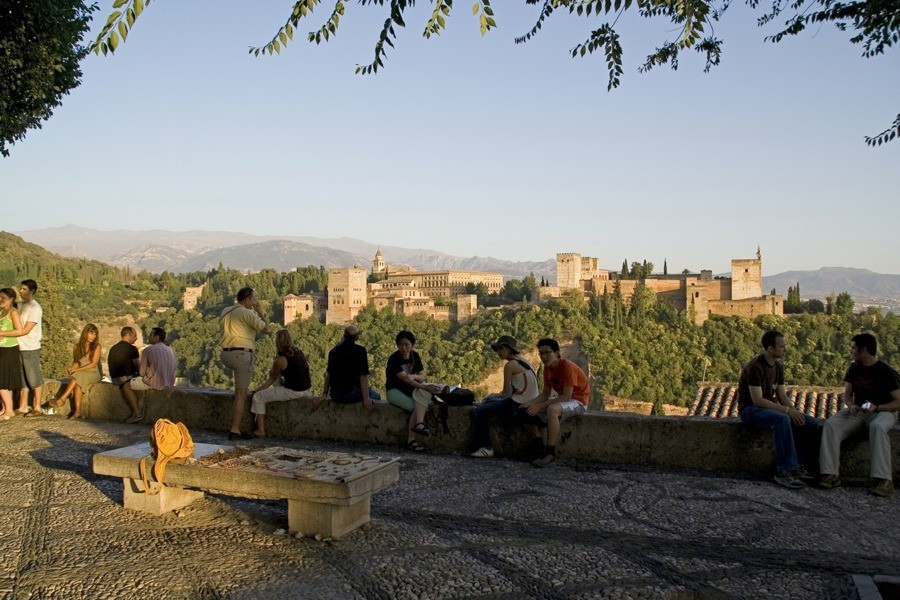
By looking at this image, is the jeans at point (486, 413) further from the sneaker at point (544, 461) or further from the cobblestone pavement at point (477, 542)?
the cobblestone pavement at point (477, 542)

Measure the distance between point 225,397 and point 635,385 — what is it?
50043 millimetres

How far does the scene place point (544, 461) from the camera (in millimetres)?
5984

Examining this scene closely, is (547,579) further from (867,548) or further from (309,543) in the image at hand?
(867,548)

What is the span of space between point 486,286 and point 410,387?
292ft

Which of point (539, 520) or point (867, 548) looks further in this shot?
point (539, 520)

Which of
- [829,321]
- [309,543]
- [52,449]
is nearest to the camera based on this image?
[309,543]

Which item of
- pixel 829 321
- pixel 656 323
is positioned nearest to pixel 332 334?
pixel 656 323

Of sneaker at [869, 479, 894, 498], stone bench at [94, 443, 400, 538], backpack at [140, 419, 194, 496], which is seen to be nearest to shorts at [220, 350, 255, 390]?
stone bench at [94, 443, 400, 538]

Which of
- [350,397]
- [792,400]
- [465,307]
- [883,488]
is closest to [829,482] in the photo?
[883,488]

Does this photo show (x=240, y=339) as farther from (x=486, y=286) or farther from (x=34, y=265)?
(x=486, y=286)

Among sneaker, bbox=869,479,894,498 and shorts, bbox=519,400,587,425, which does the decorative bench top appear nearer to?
shorts, bbox=519,400,587,425

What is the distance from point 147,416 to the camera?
8.00 m

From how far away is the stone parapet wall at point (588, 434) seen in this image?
5836 mm

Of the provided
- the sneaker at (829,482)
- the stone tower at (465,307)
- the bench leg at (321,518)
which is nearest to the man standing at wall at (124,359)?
the bench leg at (321,518)
